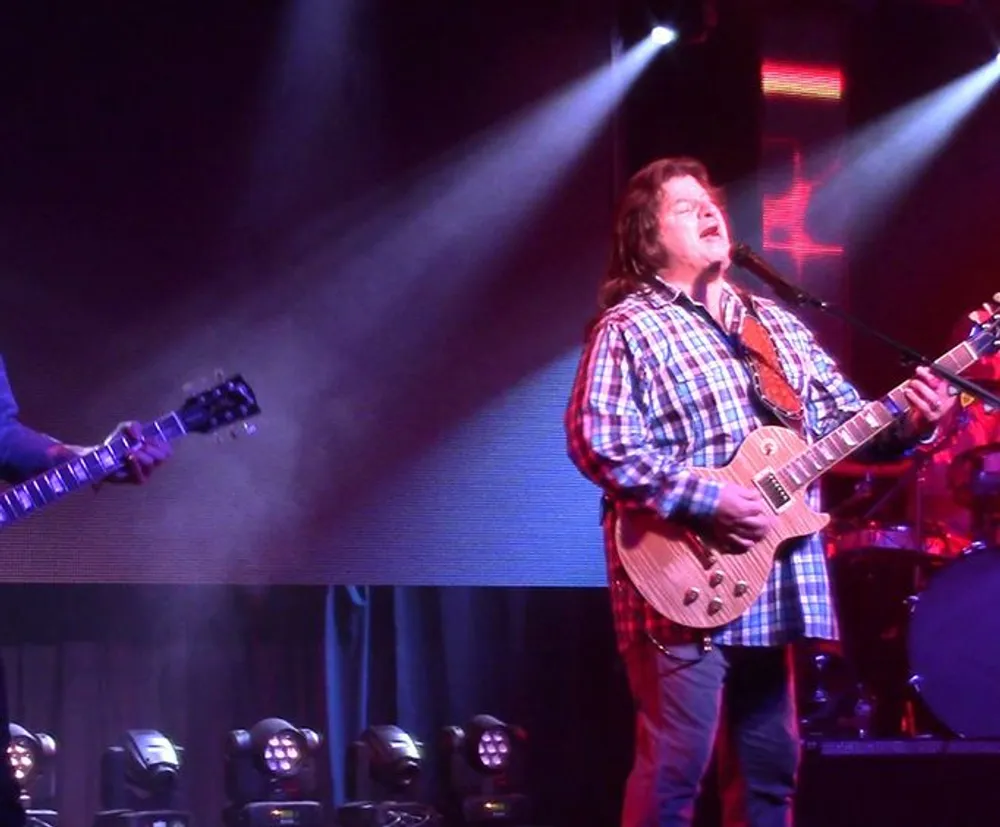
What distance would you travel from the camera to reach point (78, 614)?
4.53 meters

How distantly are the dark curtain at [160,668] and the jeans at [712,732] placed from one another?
5.23ft

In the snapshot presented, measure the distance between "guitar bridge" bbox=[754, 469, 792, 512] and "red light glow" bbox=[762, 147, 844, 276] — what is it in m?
3.12

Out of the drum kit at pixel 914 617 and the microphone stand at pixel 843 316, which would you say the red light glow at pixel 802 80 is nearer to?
the drum kit at pixel 914 617

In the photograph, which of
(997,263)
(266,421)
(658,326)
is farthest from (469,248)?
(997,263)

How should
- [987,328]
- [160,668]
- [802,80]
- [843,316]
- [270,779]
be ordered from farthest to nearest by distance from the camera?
[802,80], [160,668], [270,779], [987,328], [843,316]

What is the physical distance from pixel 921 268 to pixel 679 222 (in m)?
4.12

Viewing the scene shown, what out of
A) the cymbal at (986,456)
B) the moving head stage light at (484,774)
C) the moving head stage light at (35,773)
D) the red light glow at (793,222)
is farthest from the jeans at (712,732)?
the red light glow at (793,222)

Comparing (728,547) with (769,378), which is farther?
(769,378)

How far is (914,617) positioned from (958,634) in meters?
0.16

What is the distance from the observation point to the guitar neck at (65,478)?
3977mm

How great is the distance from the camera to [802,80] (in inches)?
256

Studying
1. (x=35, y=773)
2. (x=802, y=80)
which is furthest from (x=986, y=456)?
(x=35, y=773)

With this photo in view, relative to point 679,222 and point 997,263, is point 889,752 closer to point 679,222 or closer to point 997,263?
point 679,222

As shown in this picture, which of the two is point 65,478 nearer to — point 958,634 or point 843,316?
point 843,316
